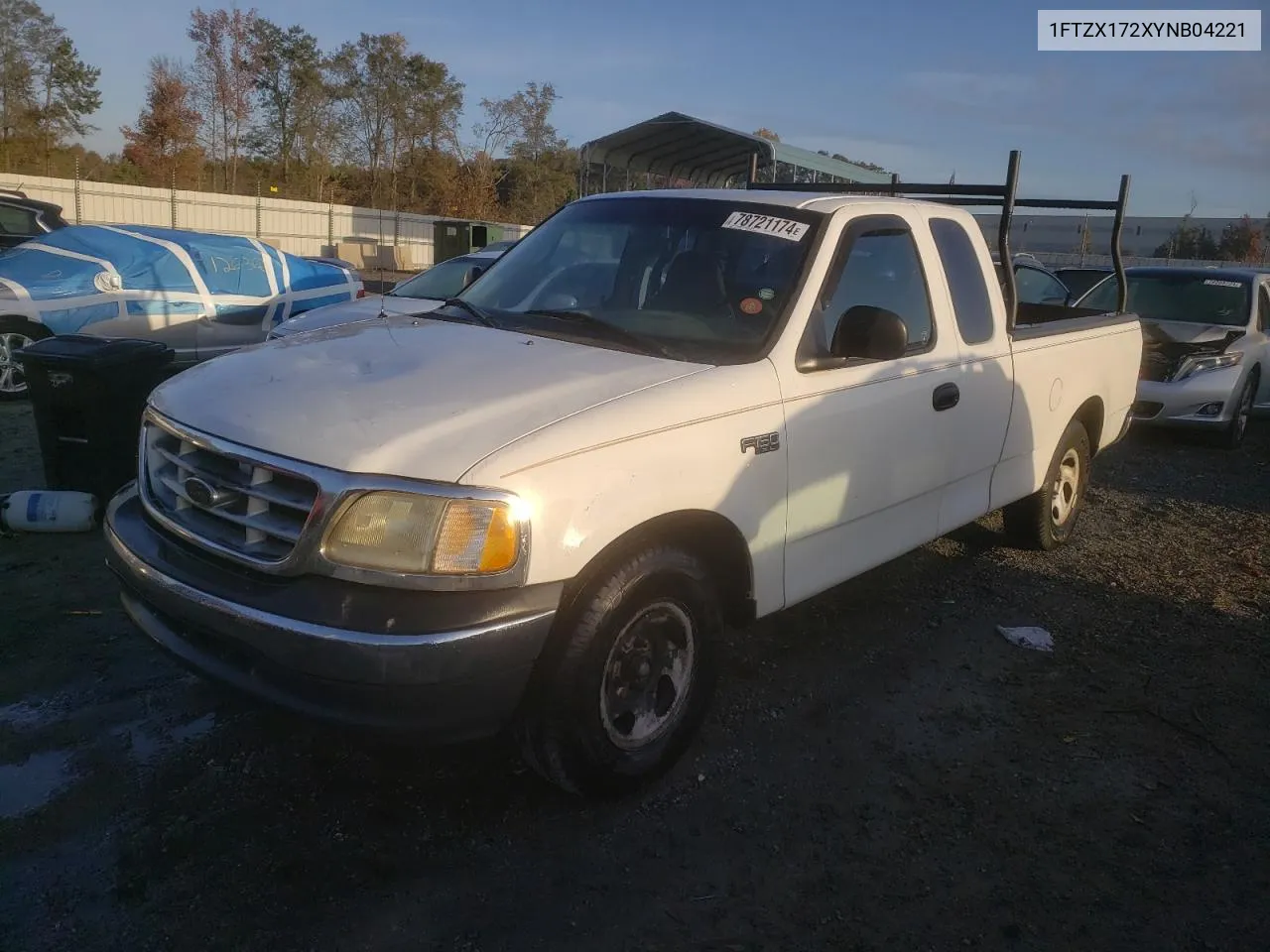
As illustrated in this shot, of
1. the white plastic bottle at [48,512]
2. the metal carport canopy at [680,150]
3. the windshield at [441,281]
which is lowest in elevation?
the white plastic bottle at [48,512]

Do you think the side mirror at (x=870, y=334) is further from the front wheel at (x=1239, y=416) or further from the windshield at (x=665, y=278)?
the front wheel at (x=1239, y=416)

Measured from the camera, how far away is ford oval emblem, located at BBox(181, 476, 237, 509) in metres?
2.89

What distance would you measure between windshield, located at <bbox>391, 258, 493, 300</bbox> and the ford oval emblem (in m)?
7.87

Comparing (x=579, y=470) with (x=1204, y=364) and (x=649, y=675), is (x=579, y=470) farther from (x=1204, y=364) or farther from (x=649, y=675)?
(x=1204, y=364)

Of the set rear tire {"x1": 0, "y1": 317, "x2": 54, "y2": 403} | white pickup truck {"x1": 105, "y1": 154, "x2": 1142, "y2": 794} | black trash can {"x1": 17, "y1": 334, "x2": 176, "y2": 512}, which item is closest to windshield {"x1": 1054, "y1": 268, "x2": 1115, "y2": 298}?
white pickup truck {"x1": 105, "y1": 154, "x2": 1142, "y2": 794}

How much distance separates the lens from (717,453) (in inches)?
125

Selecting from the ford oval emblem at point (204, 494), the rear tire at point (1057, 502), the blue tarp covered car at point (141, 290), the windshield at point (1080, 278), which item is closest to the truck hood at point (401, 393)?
the ford oval emblem at point (204, 494)

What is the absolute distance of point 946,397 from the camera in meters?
4.31

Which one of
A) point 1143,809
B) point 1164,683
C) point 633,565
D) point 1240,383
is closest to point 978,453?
point 1164,683

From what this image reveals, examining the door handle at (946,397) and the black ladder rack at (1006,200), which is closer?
the door handle at (946,397)

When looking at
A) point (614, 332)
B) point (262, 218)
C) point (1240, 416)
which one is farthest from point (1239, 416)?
point (262, 218)

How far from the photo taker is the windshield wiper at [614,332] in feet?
Result: 11.4

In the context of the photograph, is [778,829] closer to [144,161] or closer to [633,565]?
[633,565]

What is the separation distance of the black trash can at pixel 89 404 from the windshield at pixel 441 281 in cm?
513
